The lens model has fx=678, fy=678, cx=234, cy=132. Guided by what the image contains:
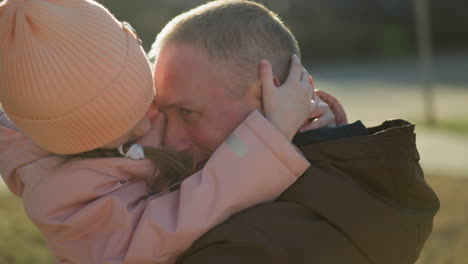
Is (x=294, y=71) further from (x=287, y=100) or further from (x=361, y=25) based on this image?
(x=361, y=25)

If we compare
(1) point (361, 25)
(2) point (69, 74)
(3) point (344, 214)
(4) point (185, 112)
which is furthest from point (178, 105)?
(1) point (361, 25)

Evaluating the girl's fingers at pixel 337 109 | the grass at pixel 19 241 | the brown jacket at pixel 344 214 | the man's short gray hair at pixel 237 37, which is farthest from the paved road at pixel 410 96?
the man's short gray hair at pixel 237 37

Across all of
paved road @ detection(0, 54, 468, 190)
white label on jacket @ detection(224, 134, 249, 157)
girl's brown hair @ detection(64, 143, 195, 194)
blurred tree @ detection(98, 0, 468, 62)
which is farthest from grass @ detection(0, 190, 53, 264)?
blurred tree @ detection(98, 0, 468, 62)

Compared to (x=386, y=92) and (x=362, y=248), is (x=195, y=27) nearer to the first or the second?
(x=362, y=248)

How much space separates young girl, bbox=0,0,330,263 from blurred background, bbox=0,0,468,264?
2412 mm

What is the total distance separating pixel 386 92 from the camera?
12258mm

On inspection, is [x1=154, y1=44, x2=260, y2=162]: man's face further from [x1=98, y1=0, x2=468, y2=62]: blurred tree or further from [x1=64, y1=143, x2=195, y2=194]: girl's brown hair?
[x1=98, y1=0, x2=468, y2=62]: blurred tree

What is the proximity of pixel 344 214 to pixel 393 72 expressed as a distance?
1337 centimetres

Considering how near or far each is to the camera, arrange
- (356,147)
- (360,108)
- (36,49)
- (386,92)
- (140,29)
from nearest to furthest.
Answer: (36,49), (356,147), (360,108), (386,92), (140,29)

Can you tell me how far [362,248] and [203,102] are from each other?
0.62 m

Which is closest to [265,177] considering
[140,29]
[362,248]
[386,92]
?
[362,248]

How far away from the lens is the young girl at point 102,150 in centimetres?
171

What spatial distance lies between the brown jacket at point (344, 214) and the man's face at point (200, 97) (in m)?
0.24

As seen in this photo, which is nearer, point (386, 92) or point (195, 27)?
Result: point (195, 27)
